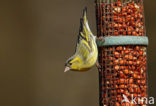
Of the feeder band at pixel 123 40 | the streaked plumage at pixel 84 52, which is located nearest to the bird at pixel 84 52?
the streaked plumage at pixel 84 52

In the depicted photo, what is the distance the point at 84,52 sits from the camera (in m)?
3.58

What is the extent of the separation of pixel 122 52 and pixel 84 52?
1.03ft

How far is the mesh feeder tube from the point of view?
361cm

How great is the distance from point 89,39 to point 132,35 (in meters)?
0.36

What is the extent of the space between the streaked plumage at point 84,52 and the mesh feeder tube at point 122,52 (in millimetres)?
150

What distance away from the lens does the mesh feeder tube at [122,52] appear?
3613 mm

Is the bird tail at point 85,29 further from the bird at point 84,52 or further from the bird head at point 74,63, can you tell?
the bird head at point 74,63

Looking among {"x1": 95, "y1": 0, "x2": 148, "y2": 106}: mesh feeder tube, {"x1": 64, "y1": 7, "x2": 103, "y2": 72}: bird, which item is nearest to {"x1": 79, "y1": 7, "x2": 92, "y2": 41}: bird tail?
{"x1": 64, "y1": 7, "x2": 103, "y2": 72}: bird

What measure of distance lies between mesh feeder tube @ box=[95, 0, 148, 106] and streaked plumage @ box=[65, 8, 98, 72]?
0.15 m

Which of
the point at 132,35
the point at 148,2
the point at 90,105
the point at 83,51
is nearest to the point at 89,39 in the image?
the point at 83,51

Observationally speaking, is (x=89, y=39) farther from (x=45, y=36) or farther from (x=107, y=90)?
(x=45, y=36)

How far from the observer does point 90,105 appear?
760 cm

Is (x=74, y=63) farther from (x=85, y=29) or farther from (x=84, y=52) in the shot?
(x=85, y=29)

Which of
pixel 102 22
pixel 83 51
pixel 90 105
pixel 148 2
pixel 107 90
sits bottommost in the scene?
pixel 90 105
